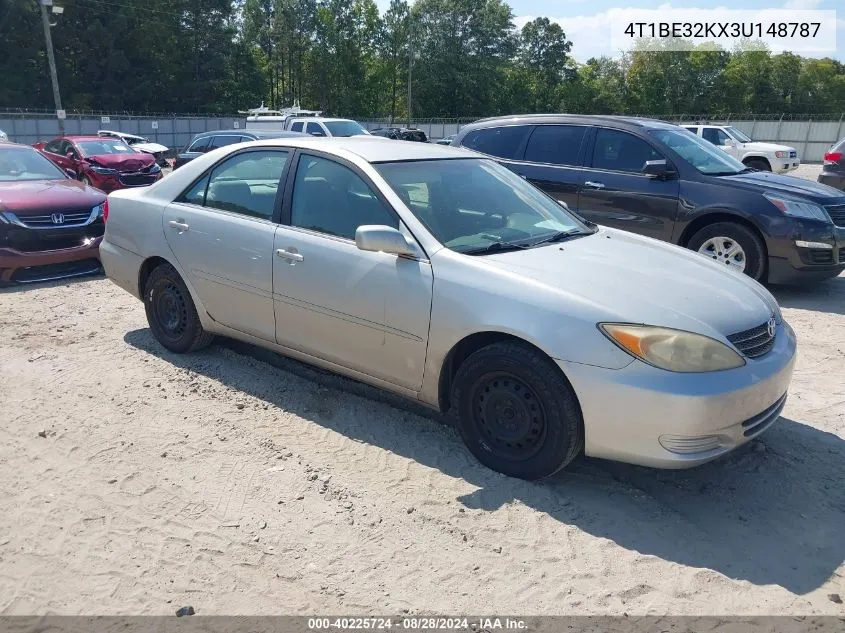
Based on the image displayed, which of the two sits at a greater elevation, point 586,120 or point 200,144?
point 586,120

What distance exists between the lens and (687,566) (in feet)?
9.78

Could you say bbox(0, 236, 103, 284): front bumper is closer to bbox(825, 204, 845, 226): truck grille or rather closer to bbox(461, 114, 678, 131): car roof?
bbox(461, 114, 678, 131): car roof

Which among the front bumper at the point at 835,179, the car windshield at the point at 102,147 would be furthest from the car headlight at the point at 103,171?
the front bumper at the point at 835,179

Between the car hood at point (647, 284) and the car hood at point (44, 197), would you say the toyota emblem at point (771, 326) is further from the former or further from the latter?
the car hood at point (44, 197)

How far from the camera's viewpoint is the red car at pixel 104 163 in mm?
15367

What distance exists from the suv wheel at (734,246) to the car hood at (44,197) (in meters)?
7.09

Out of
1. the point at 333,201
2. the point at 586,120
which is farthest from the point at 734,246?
the point at 333,201

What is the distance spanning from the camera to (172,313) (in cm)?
538

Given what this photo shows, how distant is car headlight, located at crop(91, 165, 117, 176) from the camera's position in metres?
15.3

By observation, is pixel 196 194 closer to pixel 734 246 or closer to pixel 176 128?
pixel 734 246

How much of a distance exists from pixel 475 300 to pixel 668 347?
959 mm

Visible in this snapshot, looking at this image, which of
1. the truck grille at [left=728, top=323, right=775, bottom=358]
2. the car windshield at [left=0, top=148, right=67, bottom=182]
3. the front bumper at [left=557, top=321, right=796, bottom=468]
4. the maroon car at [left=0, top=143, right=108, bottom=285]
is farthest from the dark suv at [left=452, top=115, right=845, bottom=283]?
the car windshield at [left=0, top=148, right=67, bottom=182]

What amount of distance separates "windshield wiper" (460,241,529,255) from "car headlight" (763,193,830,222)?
14.7 feet

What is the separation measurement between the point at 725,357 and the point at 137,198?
4420mm
